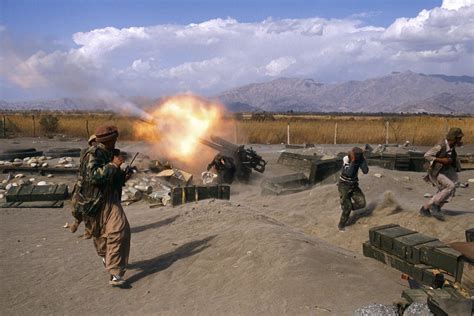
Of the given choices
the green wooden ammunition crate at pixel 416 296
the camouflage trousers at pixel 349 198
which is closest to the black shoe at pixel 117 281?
the green wooden ammunition crate at pixel 416 296

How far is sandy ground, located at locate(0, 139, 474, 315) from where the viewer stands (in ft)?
18.3

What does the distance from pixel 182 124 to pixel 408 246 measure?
1090 centimetres

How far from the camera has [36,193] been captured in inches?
498

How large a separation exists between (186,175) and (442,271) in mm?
9810

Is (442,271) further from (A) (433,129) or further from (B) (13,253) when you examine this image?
(A) (433,129)

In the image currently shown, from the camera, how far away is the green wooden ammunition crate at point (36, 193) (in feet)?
41.1

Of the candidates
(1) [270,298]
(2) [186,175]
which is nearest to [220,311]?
(1) [270,298]

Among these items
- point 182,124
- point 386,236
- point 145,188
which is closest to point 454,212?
point 386,236

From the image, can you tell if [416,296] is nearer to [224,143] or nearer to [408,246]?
[408,246]

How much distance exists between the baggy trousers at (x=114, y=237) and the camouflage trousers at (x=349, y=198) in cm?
509

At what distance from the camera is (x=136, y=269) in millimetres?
6926

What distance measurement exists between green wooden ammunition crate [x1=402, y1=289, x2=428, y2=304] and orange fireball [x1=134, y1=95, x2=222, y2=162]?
12.2 m

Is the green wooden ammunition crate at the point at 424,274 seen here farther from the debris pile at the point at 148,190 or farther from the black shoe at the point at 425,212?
the debris pile at the point at 148,190

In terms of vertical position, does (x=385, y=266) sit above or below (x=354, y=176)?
below
